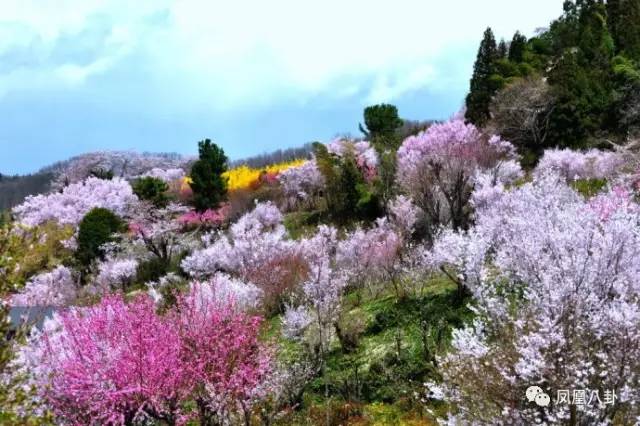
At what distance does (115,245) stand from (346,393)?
2561 cm

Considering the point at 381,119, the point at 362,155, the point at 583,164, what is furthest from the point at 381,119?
the point at 583,164

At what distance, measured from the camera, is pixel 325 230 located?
25.1 metres

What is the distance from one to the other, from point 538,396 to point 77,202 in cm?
4757

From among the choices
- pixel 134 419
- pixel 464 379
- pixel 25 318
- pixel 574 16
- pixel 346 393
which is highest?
pixel 574 16

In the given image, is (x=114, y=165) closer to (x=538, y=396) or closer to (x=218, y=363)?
(x=218, y=363)

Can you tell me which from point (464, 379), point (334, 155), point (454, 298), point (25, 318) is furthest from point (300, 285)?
point (334, 155)

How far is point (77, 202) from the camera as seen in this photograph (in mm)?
49281

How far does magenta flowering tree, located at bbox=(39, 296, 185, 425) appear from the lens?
9719 millimetres

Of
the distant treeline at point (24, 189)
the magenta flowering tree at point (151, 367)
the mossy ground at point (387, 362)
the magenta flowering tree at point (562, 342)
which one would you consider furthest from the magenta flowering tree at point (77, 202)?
the distant treeline at point (24, 189)

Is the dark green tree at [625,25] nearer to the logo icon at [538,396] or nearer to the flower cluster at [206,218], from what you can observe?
the flower cluster at [206,218]

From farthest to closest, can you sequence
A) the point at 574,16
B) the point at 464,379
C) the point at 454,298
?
the point at 574,16 < the point at 454,298 < the point at 464,379

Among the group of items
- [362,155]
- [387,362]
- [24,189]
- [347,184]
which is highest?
[24,189]

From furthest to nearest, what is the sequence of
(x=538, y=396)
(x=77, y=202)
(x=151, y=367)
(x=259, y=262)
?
(x=77, y=202), (x=259, y=262), (x=151, y=367), (x=538, y=396)

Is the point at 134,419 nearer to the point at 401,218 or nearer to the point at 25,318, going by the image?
the point at 25,318
